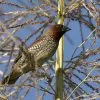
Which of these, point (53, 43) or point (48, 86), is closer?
point (48, 86)

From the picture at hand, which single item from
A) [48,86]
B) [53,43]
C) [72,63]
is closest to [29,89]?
[48,86]

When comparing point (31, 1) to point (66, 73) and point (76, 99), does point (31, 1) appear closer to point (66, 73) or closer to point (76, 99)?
point (66, 73)

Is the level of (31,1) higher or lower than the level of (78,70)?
higher

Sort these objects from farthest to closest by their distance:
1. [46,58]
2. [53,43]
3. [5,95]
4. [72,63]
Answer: [53,43]
[46,58]
[72,63]
[5,95]

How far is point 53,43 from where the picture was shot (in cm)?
454

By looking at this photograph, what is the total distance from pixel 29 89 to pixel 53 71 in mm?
370

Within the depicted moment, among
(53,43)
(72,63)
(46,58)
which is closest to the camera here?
(72,63)

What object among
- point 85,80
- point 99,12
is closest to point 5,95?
point 85,80

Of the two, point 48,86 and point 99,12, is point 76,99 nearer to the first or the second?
point 48,86

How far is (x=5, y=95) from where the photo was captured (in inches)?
95.3

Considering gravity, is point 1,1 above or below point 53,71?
above

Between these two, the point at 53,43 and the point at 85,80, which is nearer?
the point at 85,80

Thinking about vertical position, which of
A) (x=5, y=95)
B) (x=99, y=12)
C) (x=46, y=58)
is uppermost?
(x=99, y=12)

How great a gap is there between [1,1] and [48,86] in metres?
0.76
